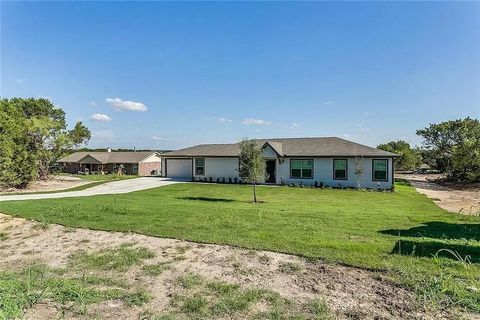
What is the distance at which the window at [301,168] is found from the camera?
27.9 meters

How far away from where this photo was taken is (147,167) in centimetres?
4841

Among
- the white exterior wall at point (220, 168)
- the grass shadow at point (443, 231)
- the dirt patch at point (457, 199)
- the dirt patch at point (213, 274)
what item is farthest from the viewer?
the white exterior wall at point (220, 168)

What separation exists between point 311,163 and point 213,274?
2230 centimetres

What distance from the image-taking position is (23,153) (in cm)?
2802

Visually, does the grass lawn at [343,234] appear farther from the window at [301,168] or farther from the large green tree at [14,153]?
the window at [301,168]

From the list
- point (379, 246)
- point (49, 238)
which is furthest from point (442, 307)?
point (49, 238)

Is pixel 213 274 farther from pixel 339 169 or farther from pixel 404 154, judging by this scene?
pixel 404 154

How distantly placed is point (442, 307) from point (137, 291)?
190 inches

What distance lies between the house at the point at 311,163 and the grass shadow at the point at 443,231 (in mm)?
13349

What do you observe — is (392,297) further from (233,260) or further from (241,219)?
(241,219)

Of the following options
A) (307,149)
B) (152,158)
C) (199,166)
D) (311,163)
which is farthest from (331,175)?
(152,158)

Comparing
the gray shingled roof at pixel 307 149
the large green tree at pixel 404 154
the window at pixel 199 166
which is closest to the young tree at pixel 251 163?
the gray shingled roof at pixel 307 149

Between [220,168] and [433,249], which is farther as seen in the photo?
[220,168]

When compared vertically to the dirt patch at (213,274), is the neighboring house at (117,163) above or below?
above
